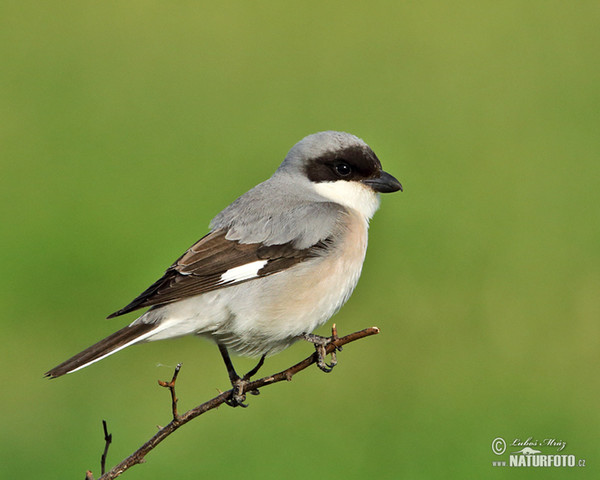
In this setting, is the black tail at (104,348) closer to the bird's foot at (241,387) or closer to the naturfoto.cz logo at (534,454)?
the bird's foot at (241,387)

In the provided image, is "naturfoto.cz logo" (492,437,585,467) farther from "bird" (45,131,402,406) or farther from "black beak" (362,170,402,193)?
"black beak" (362,170,402,193)

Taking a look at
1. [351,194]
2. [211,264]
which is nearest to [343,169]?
[351,194]

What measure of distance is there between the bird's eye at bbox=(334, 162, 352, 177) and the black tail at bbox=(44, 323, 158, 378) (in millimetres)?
1110

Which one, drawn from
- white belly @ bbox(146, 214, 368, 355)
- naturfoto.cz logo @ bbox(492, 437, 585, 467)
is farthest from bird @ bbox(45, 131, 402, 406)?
naturfoto.cz logo @ bbox(492, 437, 585, 467)

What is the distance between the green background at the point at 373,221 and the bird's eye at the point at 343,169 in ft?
5.30

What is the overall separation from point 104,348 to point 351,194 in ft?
4.51

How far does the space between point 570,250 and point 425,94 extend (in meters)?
2.76

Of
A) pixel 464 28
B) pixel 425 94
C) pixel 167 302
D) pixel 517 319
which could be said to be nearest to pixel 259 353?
pixel 167 302

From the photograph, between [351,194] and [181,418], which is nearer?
[181,418]

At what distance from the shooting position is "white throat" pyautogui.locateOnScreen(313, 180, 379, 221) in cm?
374

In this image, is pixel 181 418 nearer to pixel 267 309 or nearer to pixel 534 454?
pixel 267 309

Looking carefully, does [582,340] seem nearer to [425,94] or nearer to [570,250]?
[570,250]

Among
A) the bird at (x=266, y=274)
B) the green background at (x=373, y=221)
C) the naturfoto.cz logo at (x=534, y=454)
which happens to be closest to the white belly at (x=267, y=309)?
the bird at (x=266, y=274)

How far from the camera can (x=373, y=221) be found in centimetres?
630
